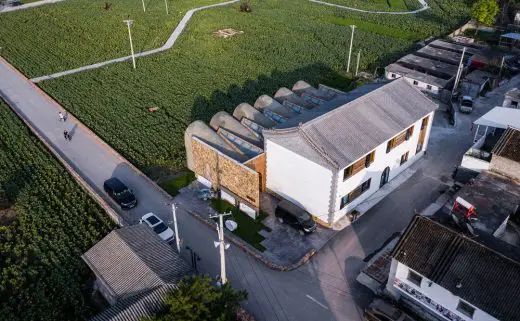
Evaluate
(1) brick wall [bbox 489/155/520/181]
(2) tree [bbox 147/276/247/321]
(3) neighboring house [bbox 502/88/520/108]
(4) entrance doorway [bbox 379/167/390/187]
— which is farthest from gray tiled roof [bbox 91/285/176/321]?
(3) neighboring house [bbox 502/88/520/108]

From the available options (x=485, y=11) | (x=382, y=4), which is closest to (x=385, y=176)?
(x=485, y=11)

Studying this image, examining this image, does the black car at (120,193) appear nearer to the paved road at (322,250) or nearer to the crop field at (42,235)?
the paved road at (322,250)

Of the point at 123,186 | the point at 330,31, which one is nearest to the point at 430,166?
the point at 123,186

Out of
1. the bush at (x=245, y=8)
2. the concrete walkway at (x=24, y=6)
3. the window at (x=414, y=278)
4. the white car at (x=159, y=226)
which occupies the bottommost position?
the white car at (x=159, y=226)

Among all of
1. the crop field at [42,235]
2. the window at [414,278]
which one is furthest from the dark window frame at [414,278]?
the crop field at [42,235]

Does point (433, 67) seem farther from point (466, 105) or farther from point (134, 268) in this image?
point (134, 268)

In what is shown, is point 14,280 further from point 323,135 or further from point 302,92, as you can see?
point 302,92

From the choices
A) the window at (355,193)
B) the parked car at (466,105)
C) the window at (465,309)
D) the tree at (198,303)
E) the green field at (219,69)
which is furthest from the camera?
the parked car at (466,105)
